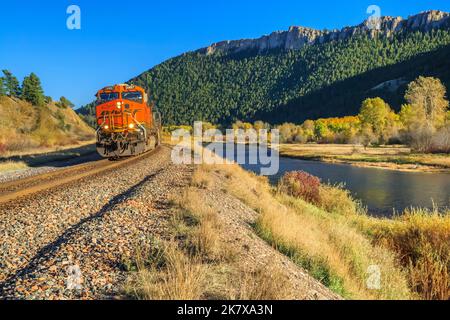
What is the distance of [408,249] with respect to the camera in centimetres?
1152

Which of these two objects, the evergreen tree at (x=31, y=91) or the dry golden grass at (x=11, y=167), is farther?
the evergreen tree at (x=31, y=91)

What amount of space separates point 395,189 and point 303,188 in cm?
1237

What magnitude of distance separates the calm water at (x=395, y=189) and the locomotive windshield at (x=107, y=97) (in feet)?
48.3

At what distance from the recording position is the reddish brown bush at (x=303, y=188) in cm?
2080

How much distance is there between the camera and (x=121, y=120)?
19.8 metres

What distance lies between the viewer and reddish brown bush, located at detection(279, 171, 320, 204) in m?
20.8

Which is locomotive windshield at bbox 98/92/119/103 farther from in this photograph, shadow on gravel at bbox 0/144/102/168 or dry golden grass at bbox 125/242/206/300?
dry golden grass at bbox 125/242/206/300

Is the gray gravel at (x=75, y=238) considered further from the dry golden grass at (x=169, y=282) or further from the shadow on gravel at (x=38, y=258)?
the dry golden grass at (x=169, y=282)

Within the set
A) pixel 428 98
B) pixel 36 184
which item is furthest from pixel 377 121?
pixel 36 184

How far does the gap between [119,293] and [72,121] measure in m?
91.2

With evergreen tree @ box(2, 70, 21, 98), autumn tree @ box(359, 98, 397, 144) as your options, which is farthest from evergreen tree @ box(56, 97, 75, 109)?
autumn tree @ box(359, 98, 397, 144)

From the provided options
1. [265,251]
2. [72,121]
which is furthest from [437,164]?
[72,121]

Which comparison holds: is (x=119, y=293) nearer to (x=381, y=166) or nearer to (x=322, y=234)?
(x=322, y=234)

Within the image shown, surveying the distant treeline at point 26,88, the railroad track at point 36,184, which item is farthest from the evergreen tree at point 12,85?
the railroad track at point 36,184
